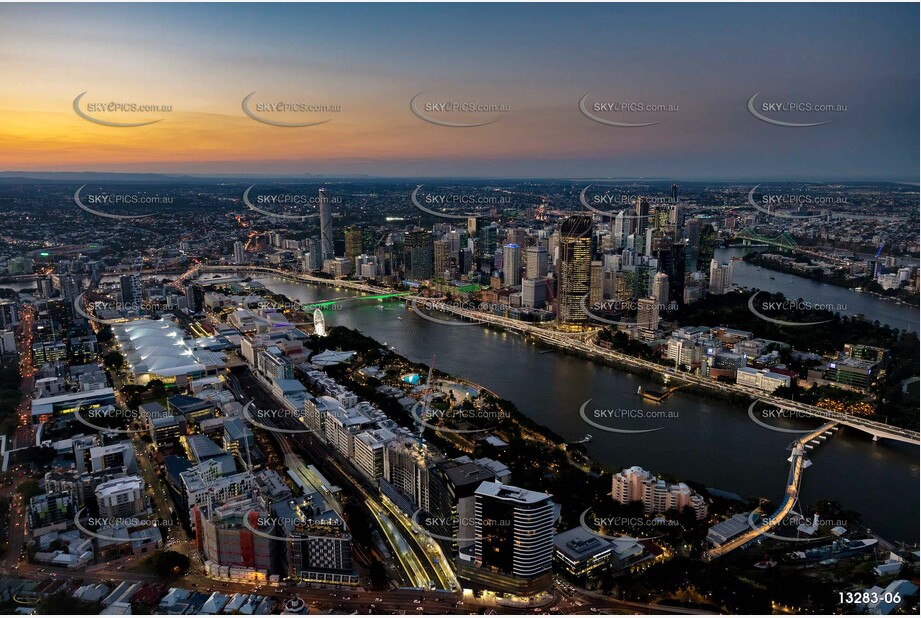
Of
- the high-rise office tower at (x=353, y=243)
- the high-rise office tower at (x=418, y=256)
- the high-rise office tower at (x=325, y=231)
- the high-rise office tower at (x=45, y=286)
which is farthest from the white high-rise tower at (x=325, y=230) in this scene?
the high-rise office tower at (x=45, y=286)

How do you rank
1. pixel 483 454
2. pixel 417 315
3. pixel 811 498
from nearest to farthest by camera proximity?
pixel 811 498, pixel 483 454, pixel 417 315

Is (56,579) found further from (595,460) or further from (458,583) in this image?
(595,460)

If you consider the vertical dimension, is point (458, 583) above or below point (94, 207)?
below

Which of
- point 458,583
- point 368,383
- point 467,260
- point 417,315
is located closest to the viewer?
point 458,583

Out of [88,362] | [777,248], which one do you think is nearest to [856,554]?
[88,362]

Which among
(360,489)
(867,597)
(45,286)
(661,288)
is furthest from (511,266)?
(867,597)
